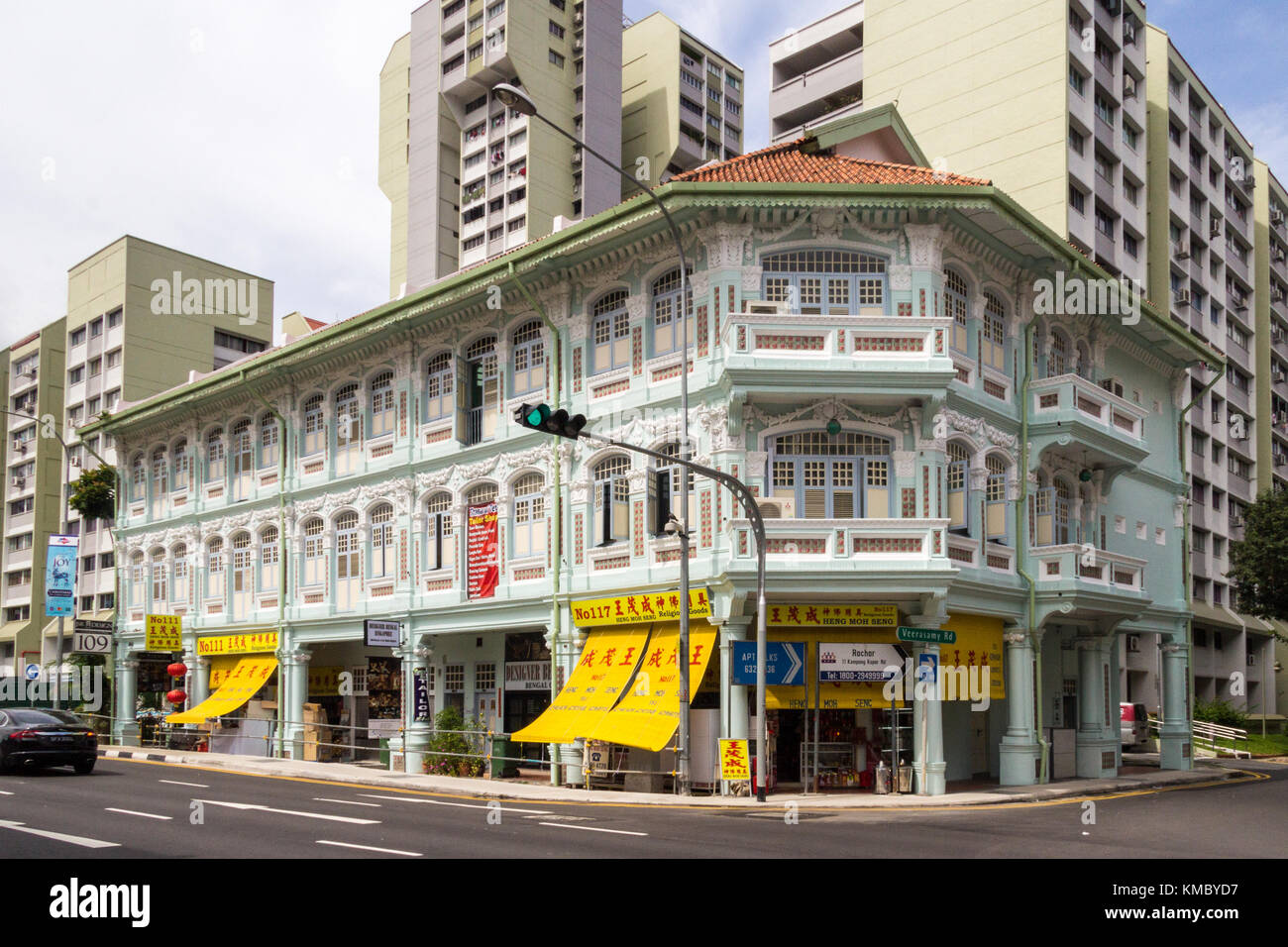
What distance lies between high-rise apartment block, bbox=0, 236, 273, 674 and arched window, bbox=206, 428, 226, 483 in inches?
1234

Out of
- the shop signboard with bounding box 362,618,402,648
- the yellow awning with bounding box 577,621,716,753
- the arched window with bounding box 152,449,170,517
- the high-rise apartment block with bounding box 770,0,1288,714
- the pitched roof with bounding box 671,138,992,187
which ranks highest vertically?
the high-rise apartment block with bounding box 770,0,1288,714

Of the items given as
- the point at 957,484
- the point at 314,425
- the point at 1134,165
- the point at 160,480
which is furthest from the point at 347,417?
the point at 1134,165

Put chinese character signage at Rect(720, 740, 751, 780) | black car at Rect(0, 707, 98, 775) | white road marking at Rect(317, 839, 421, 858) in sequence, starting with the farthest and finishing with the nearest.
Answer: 1. black car at Rect(0, 707, 98, 775)
2. chinese character signage at Rect(720, 740, 751, 780)
3. white road marking at Rect(317, 839, 421, 858)

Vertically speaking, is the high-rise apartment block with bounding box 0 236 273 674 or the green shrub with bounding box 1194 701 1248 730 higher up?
the high-rise apartment block with bounding box 0 236 273 674

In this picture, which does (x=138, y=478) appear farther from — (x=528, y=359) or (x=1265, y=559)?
(x=1265, y=559)

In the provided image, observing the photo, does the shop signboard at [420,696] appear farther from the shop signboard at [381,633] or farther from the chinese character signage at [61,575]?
the chinese character signage at [61,575]

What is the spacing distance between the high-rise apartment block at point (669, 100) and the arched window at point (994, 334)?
65193 mm

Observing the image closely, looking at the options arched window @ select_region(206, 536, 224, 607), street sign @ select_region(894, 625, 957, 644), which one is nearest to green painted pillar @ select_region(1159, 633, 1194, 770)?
street sign @ select_region(894, 625, 957, 644)

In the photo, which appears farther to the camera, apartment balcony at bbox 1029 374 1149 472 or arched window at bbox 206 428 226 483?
arched window at bbox 206 428 226 483

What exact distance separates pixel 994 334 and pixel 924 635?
26.2ft

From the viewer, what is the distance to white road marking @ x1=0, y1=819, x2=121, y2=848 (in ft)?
46.1

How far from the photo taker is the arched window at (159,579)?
42656 millimetres

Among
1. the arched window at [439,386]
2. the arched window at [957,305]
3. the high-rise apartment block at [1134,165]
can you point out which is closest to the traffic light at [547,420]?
the arched window at [957,305]

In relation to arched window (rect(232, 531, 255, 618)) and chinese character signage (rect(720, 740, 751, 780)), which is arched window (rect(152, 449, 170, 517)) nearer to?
arched window (rect(232, 531, 255, 618))
